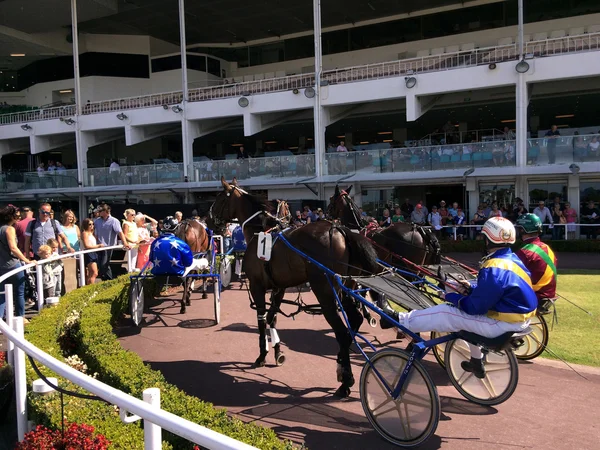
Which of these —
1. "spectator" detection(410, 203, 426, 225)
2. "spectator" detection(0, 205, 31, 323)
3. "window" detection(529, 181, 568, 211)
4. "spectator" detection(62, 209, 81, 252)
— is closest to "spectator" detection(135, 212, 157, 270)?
"spectator" detection(62, 209, 81, 252)

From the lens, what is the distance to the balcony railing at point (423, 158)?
18938mm

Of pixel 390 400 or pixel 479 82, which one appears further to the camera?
pixel 479 82

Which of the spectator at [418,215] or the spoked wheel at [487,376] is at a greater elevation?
the spectator at [418,215]

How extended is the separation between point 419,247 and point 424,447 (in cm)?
405

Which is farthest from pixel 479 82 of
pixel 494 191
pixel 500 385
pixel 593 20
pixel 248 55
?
pixel 248 55

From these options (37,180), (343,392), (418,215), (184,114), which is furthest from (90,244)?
(37,180)

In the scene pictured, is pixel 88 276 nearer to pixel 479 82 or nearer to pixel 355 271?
pixel 355 271

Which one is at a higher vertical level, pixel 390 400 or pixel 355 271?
pixel 355 271

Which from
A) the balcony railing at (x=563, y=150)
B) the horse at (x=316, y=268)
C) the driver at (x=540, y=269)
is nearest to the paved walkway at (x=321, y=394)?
the horse at (x=316, y=268)

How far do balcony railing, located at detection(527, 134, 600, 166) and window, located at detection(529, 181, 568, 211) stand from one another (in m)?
1.51

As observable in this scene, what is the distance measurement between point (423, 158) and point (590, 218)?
6.26 metres

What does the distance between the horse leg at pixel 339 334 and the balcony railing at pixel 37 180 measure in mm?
26360

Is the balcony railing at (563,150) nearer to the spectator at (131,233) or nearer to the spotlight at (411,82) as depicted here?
the spotlight at (411,82)

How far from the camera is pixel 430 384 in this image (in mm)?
3633
